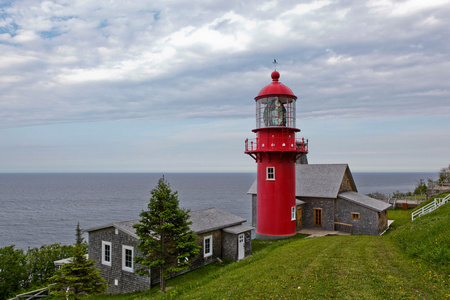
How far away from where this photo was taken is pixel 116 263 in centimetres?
1817

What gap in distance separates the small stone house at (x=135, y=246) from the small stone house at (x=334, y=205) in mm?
8398

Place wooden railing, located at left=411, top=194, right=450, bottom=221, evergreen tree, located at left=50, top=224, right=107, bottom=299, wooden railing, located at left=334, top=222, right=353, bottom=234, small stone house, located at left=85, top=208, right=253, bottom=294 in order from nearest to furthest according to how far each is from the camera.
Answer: evergreen tree, located at left=50, top=224, right=107, bottom=299 → small stone house, located at left=85, top=208, right=253, bottom=294 → wooden railing, located at left=411, top=194, right=450, bottom=221 → wooden railing, located at left=334, top=222, right=353, bottom=234

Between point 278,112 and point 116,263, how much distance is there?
15.1 metres

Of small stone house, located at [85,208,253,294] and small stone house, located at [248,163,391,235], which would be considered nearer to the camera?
small stone house, located at [85,208,253,294]

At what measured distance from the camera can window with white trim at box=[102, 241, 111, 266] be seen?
732 inches

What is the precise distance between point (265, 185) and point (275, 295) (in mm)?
15923

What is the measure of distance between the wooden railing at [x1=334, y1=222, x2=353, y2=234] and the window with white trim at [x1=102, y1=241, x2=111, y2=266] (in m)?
18.2

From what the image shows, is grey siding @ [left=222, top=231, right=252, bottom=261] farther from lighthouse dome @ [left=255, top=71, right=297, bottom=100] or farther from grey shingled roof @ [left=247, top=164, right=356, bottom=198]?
lighthouse dome @ [left=255, top=71, right=297, bottom=100]

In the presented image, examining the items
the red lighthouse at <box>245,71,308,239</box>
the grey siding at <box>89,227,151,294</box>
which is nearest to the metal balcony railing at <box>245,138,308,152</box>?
the red lighthouse at <box>245,71,308,239</box>

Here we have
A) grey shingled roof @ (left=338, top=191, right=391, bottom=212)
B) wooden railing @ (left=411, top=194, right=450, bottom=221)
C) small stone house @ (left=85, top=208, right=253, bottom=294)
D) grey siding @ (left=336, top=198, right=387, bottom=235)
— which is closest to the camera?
small stone house @ (left=85, top=208, right=253, bottom=294)

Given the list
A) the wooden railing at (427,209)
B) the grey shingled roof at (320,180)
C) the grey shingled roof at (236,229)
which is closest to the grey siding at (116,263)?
the grey shingled roof at (236,229)

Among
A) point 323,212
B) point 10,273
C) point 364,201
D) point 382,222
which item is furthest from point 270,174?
point 10,273

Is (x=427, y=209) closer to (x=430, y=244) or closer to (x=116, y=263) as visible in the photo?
(x=430, y=244)

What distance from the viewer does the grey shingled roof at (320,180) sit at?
27.6m
